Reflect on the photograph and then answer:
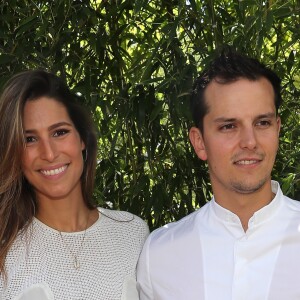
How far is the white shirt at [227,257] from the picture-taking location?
2.45m

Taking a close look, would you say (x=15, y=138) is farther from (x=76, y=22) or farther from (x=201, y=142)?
(x=76, y=22)

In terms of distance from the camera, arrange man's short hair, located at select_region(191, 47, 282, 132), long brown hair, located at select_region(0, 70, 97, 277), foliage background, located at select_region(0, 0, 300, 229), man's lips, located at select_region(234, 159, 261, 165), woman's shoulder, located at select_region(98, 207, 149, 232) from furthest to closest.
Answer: foliage background, located at select_region(0, 0, 300, 229) → woman's shoulder, located at select_region(98, 207, 149, 232) → long brown hair, located at select_region(0, 70, 97, 277) → man's short hair, located at select_region(191, 47, 282, 132) → man's lips, located at select_region(234, 159, 261, 165)

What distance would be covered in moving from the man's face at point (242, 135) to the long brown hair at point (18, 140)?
0.51 metres

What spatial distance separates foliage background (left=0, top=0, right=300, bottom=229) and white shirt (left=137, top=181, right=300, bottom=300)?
1.79 feet

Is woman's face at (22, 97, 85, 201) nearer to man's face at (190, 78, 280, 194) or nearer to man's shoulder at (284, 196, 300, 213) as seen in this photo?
man's face at (190, 78, 280, 194)

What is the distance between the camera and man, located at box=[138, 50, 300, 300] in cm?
246

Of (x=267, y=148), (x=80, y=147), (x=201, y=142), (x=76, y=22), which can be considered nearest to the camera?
(x=267, y=148)

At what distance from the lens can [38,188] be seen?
9.02ft

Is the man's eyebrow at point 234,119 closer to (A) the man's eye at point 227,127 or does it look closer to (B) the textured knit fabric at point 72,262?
(A) the man's eye at point 227,127

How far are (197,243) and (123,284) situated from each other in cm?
28

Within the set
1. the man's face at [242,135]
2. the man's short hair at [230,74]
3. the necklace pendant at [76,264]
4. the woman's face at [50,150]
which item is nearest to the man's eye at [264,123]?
the man's face at [242,135]

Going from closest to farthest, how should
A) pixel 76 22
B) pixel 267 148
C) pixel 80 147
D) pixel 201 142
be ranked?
pixel 267 148 < pixel 201 142 < pixel 80 147 < pixel 76 22

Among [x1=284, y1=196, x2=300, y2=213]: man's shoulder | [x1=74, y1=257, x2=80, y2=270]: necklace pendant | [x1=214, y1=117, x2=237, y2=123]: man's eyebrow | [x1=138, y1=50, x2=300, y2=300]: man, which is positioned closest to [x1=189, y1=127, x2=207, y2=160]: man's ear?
[x1=138, y1=50, x2=300, y2=300]: man

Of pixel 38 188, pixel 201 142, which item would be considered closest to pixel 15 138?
pixel 38 188
